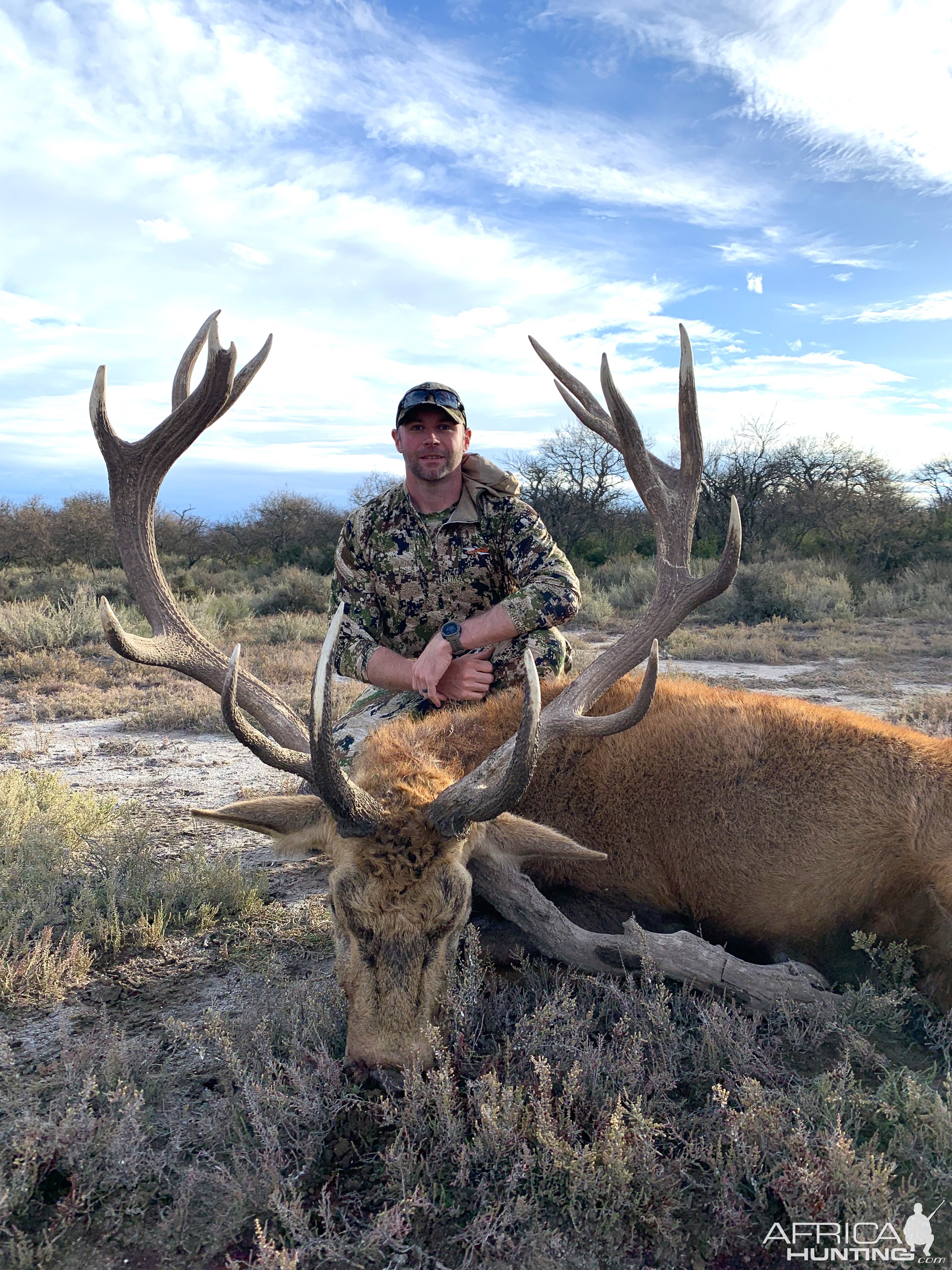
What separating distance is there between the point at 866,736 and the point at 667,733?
2.55ft

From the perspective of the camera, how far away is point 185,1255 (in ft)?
6.57

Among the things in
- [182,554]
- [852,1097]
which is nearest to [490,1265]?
[852,1097]

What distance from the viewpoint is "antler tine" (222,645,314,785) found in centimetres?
247

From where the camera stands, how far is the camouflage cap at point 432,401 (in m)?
4.04

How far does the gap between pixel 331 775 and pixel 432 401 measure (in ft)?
7.94

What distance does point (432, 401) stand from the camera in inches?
159

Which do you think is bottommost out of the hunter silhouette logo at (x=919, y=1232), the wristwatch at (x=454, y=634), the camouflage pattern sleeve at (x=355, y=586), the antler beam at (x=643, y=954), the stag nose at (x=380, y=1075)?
the hunter silhouette logo at (x=919, y=1232)

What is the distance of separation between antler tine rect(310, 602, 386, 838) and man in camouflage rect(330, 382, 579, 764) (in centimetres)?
123

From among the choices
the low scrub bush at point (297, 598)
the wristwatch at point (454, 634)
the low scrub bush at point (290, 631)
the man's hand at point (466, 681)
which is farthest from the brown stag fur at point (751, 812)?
the low scrub bush at point (297, 598)

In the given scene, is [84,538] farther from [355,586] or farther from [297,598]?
[355,586]

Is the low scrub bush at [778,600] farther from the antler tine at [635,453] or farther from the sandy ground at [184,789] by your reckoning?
the antler tine at [635,453]

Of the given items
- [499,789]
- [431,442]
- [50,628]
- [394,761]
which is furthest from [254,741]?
[50,628]

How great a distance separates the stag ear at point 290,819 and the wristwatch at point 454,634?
3.95 ft

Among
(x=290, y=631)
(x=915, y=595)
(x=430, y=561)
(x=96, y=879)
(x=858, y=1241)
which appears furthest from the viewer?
(x=915, y=595)
